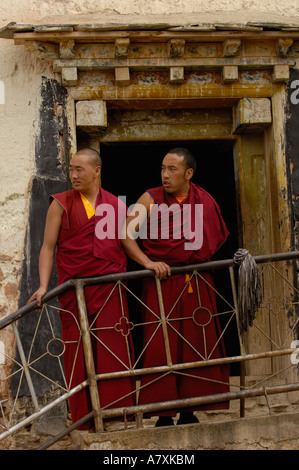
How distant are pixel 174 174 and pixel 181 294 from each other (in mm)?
897

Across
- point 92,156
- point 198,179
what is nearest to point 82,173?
point 92,156

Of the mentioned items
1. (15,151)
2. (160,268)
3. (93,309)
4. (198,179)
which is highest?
(198,179)

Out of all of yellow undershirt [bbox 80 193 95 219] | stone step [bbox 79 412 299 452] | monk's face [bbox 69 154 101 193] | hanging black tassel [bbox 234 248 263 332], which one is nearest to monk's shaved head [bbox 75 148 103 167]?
monk's face [bbox 69 154 101 193]

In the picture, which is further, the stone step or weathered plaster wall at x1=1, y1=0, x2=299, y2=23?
weathered plaster wall at x1=1, y1=0, x2=299, y2=23

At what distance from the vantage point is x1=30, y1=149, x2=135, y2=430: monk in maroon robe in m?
3.80

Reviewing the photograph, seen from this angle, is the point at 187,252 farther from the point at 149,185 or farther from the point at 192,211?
the point at 149,185

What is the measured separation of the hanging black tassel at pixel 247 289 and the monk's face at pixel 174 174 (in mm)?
739

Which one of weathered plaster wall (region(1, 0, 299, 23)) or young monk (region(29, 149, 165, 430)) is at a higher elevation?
weathered plaster wall (region(1, 0, 299, 23))

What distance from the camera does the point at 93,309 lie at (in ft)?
12.6

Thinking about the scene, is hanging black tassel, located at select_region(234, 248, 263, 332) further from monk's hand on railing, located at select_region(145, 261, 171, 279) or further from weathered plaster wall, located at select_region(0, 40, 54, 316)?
weathered plaster wall, located at select_region(0, 40, 54, 316)

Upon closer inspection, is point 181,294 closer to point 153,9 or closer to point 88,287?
point 88,287

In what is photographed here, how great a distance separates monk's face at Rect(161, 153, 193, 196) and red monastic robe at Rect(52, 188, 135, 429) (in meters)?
0.57

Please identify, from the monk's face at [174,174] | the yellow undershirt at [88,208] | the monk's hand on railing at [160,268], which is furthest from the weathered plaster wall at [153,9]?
the monk's hand on railing at [160,268]

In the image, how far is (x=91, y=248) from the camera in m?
3.92
